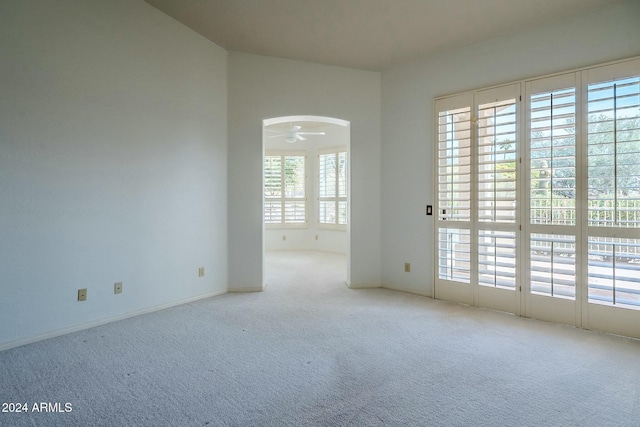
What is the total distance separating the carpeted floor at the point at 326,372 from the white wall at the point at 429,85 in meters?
1.04

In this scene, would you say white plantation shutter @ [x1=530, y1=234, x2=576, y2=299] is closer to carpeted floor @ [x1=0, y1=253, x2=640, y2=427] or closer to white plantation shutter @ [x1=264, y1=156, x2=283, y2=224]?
carpeted floor @ [x1=0, y1=253, x2=640, y2=427]

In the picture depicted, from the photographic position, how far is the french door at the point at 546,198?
2.90 meters

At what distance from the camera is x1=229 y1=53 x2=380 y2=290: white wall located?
436 cm

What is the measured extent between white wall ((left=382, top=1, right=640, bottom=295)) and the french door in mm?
153

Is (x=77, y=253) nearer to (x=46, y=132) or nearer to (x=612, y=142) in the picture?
(x=46, y=132)

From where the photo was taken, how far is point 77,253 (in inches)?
116

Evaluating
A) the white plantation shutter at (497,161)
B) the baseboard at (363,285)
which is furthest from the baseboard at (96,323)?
the white plantation shutter at (497,161)

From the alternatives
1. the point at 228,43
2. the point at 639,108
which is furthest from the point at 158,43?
the point at 639,108

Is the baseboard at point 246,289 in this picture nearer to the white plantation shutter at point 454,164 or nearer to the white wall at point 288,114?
the white wall at point 288,114

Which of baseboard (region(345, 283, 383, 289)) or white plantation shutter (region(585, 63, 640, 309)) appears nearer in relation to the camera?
white plantation shutter (region(585, 63, 640, 309))

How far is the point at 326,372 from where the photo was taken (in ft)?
7.55

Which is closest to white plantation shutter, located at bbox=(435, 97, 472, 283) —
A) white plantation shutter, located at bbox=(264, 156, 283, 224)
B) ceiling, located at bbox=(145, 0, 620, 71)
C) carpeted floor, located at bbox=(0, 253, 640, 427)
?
carpeted floor, located at bbox=(0, 253, 640, 427)

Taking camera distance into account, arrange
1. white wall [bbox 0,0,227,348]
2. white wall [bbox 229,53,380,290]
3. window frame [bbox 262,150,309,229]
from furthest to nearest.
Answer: window frame [bbox 262,150,309,229]
white wall [bbox 229,53,380,290]
white wall [bbox 0,0,227,348]

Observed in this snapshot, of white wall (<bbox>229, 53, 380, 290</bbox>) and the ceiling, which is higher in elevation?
the ceiling
